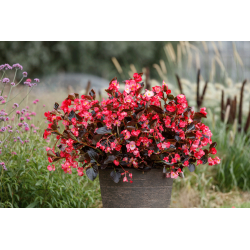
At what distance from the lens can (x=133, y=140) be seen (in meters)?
1.24

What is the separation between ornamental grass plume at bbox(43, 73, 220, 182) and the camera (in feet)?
4.10

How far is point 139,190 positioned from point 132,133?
1.02 feet

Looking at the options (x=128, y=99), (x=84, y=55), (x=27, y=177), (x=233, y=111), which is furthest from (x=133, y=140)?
(x=84, y=55)

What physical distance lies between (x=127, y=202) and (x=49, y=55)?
4.43m

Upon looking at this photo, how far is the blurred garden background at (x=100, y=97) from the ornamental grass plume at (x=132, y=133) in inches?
20.3

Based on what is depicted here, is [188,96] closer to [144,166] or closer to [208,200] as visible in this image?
[208,200]

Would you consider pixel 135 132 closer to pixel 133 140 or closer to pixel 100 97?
pixel 133 140

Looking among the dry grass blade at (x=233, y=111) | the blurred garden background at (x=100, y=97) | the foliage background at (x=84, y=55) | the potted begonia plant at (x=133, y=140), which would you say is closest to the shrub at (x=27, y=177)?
the blurred garden background at (x=100, y=97)

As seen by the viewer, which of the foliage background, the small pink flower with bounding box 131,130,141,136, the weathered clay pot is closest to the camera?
the small pink flower with bounding box 131,130,141,136

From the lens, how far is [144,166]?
52.6 inches

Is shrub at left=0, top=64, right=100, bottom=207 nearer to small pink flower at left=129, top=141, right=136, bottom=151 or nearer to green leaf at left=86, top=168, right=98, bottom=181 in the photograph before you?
green leaf at left=86, top=168, right=98, bottom=181

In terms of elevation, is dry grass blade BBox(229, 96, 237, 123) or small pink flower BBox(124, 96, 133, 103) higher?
small pink flower BBox(124, 96, 133, 103)

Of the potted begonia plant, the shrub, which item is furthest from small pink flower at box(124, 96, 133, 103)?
the shrub

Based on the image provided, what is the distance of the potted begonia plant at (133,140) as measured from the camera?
4.11 ft
